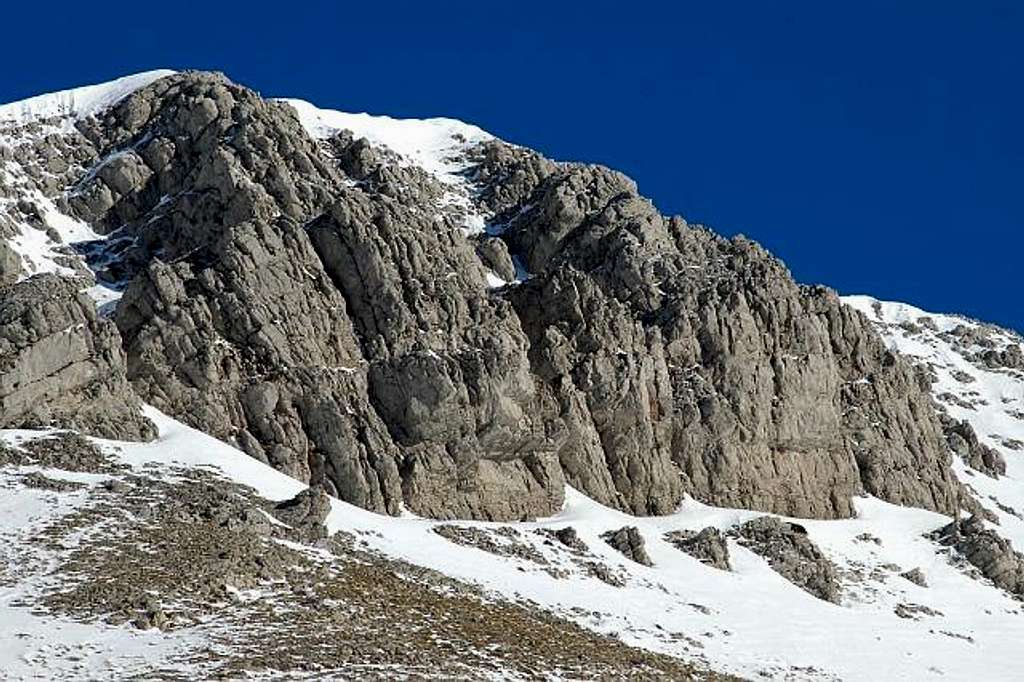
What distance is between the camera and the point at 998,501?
99.5 m

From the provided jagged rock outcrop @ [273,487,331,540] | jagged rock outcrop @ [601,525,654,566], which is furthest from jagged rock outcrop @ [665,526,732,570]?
jagged rock outcrop @ [273,487,331,540]

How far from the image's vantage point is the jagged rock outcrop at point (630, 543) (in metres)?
61.9

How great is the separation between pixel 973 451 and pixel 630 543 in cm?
5633

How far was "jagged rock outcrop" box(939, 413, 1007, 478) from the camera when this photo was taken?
108m

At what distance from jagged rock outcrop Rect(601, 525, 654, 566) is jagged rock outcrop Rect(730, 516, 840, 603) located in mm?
8246

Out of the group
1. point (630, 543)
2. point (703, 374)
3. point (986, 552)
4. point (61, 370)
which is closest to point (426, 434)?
point (630, 543)

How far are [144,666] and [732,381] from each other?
5246 centimetres

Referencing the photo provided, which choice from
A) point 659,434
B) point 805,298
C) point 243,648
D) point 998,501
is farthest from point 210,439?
point 998,501

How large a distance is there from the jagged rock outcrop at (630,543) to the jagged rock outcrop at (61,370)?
21.7m

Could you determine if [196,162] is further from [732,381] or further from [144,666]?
[144,666]

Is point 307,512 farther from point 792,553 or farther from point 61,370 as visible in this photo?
point 792,553

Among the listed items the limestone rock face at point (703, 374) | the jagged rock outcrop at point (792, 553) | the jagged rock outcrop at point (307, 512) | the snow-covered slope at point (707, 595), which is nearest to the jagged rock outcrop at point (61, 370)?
the snow-covered slope at point (707, 595)

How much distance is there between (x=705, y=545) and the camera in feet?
215

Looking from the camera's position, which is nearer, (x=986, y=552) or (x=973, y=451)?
(x=986, y=552)
